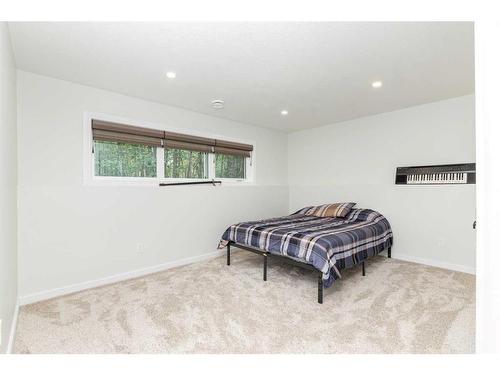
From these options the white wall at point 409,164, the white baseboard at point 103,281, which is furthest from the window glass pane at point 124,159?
the white wall at point 409,164

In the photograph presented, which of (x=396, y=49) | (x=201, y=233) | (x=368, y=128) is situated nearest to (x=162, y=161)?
(x=201, y=233)

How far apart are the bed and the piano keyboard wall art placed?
0.65 m

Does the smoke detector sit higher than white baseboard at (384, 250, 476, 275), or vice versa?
the smoke detector

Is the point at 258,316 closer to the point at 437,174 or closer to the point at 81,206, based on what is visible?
the point at 81,206

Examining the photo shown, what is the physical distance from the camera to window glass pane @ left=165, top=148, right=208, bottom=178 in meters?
3.40

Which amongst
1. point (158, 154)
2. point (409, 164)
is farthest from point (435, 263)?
point (158, 154)

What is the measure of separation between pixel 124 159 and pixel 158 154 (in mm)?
413

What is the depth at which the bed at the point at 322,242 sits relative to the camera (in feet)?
7.68

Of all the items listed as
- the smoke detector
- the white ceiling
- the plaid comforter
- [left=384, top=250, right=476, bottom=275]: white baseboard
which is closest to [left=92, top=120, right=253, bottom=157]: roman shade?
the white ceiling

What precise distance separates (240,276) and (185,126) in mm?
2136

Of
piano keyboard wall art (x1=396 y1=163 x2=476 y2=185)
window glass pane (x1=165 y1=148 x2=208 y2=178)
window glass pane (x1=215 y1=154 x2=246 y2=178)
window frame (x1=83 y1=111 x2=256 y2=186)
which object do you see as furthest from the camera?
window glass pane (x1=215 y1=154 x2=246 y2=178)

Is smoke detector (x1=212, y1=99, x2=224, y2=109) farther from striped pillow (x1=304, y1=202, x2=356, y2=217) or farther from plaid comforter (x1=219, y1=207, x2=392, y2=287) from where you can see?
striped pillow (x1=304, y1=202, x2=356, y2=217)

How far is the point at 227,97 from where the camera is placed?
3.04 m

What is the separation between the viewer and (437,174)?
3.27 metres
